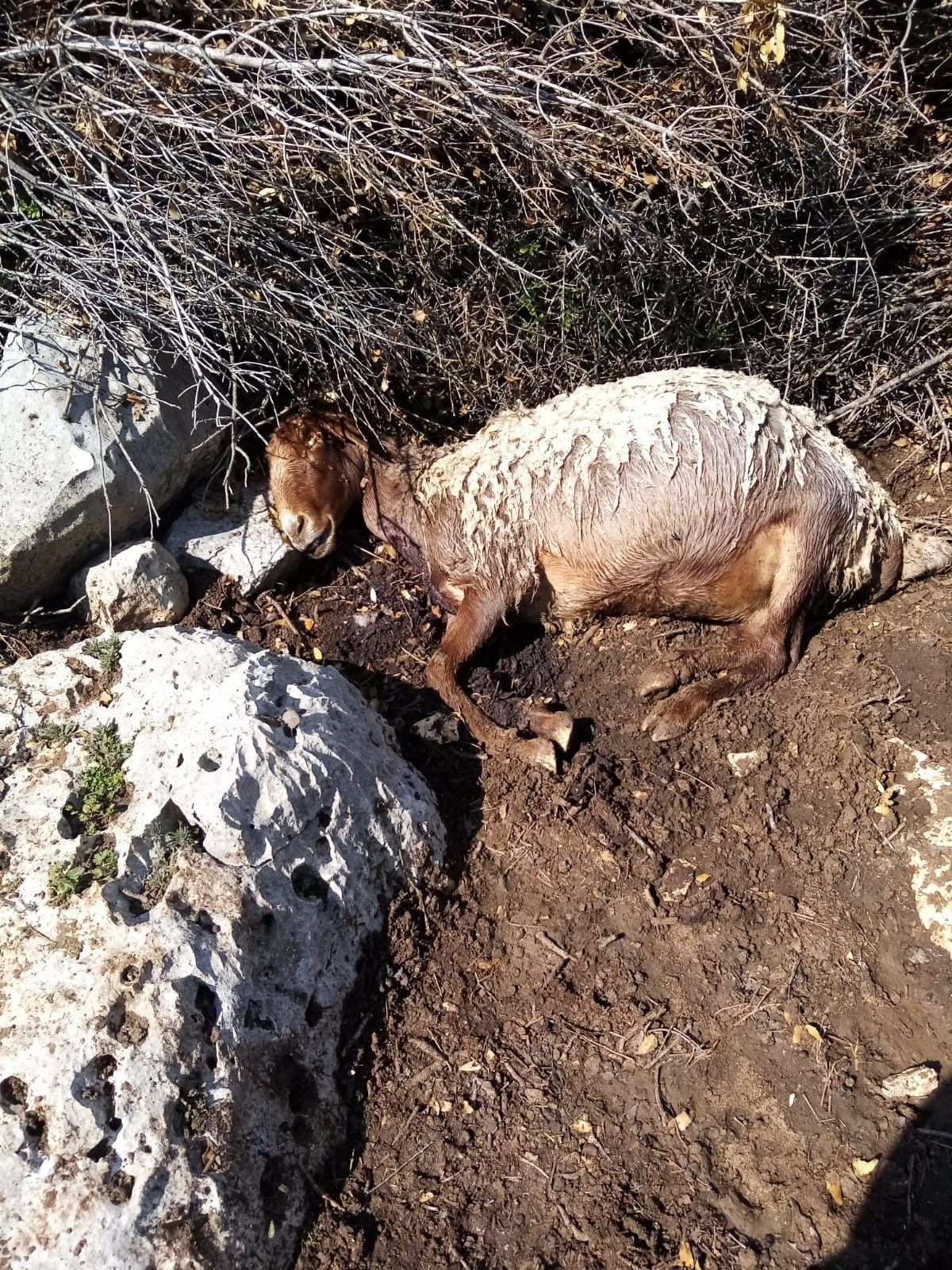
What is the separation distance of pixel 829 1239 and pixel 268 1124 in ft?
5.82

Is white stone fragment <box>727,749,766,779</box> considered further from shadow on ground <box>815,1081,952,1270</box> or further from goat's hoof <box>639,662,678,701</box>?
shadow on ground <box>815,1081,952,1270</box>

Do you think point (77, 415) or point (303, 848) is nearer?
point (303, 848)

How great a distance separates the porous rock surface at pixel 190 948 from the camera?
2.35 meters

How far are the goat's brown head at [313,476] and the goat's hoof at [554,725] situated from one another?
60.0 inches

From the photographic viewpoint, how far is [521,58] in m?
3.72

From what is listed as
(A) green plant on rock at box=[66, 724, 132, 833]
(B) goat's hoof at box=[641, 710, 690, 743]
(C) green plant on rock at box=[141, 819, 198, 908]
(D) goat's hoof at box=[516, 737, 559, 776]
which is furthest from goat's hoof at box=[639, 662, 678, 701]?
(A) green plant on rock at box=[66, 724, 132, 833]

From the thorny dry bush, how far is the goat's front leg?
128 cm

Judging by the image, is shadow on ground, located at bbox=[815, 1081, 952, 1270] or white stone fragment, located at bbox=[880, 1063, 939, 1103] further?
white stone fragment, located at bbox=[880, 1063, 939, 1103]

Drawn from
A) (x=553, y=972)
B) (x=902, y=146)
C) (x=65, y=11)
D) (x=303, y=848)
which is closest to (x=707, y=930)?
(x=553, y=972)

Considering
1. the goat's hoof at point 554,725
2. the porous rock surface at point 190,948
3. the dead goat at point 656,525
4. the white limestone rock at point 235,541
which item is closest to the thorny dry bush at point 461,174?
the dead goat at point 656,525

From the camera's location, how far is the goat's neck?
A: 4.69 m

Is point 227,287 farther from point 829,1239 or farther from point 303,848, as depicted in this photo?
point 829,1239

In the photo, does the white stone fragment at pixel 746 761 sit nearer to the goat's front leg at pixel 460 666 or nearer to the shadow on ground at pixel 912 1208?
the goat's front leg at pixel 460 666

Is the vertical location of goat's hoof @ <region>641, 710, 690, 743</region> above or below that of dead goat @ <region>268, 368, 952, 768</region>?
below
